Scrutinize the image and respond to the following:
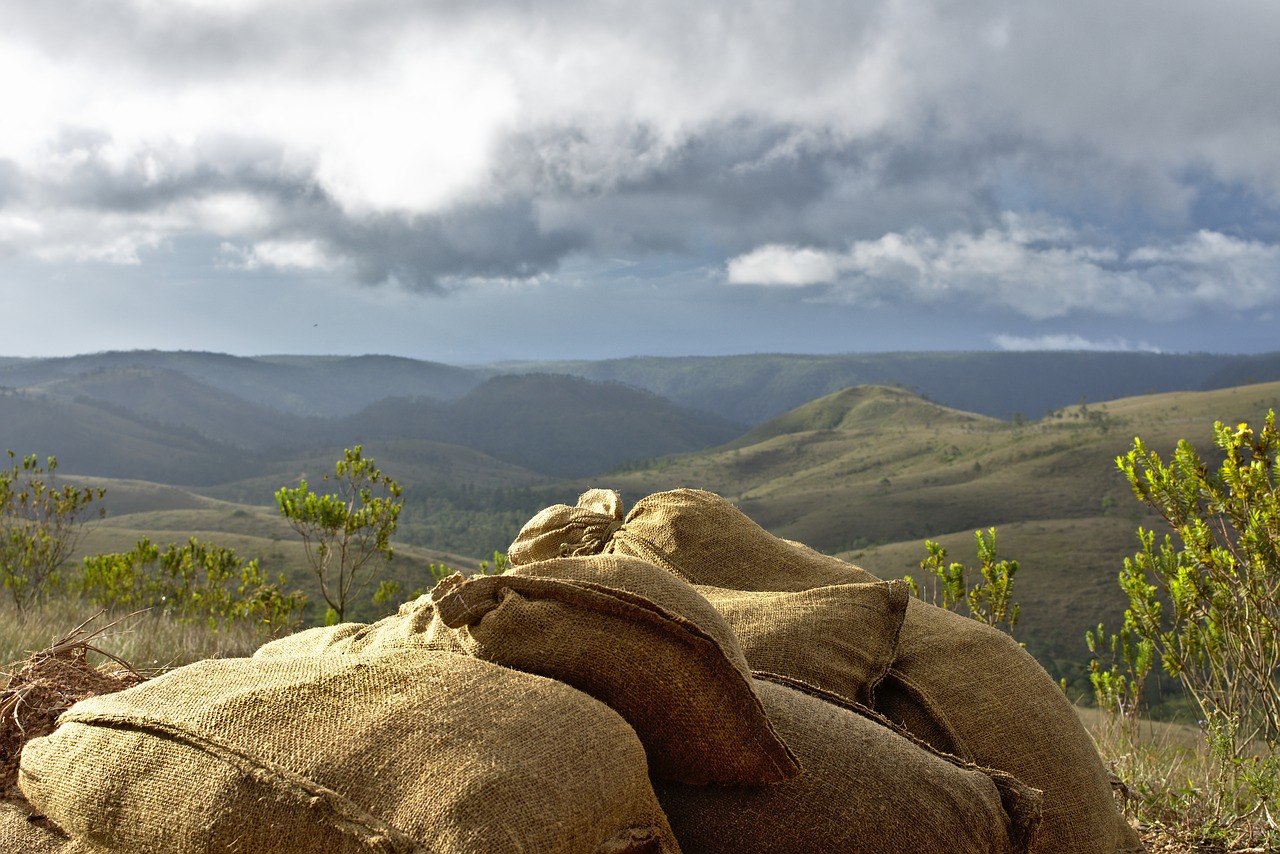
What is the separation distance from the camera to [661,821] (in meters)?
1.70

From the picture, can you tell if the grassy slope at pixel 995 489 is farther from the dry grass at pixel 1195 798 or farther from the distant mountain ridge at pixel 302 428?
the distant mountain ridge at pixel 302 428

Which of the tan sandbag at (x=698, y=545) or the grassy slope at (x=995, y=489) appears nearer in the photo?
the tan sandbag at (x=698, y=545)

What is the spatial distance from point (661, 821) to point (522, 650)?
375 millimetres

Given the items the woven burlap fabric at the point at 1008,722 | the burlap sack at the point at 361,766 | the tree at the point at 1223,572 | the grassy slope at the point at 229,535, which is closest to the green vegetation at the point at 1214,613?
the tree at the point at 1223,572

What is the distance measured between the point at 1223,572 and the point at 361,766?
456cm

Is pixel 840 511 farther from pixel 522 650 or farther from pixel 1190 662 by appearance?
pixel 522 650

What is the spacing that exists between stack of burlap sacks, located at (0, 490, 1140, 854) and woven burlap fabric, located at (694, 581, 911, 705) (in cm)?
1

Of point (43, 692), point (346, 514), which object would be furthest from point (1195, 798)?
point (346, 514)

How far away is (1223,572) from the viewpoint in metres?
4.74

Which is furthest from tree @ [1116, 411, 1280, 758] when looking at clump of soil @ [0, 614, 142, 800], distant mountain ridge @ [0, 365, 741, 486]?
distant mountain ridge @ [0, 365, 741, 486]

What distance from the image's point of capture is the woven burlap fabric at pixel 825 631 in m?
2.38

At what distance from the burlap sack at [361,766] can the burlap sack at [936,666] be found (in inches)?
35.8

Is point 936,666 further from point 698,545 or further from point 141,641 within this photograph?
point 141,641

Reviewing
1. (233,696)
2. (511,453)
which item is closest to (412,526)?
(233,696)
